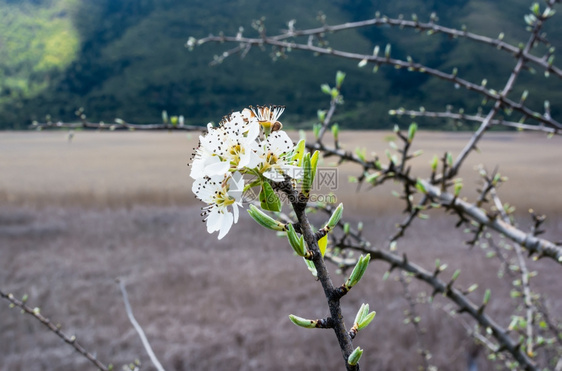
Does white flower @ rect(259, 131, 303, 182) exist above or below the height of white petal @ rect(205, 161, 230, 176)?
above

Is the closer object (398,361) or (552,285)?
(398,361)

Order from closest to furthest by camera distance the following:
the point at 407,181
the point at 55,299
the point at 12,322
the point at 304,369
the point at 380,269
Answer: the point at 407,181 → the point at 304,369 → the point at 12,322 → the point at 55,299 → the point at 380,269

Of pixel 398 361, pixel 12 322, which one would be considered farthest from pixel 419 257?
pixel 12 322

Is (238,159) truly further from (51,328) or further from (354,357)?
(51,328)

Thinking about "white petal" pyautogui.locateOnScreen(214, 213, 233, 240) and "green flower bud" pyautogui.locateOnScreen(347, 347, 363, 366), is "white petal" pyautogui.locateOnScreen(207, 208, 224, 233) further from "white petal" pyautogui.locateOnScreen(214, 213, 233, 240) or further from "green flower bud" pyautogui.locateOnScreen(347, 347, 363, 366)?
"green flower bud" pyautogui.locateOnScreen(347, 347, 363, 366)

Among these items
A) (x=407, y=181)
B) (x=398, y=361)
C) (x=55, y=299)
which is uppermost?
(x=407, y=181)

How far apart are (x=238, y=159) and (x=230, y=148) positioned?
1 cm

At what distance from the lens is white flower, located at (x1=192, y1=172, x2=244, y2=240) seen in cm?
28

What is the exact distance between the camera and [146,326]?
6.54ft

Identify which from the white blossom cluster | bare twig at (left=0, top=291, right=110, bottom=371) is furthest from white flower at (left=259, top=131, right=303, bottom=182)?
bare twig at (left=0, top=291, right=110, bottom=371)

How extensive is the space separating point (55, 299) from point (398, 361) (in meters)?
1.70

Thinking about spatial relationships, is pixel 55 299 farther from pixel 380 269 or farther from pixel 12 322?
pixel 380 269

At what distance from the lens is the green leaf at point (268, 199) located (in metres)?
0.26

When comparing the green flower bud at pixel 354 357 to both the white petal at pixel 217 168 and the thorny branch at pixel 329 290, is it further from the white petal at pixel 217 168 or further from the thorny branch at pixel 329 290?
the white petal at pixel 217 168
